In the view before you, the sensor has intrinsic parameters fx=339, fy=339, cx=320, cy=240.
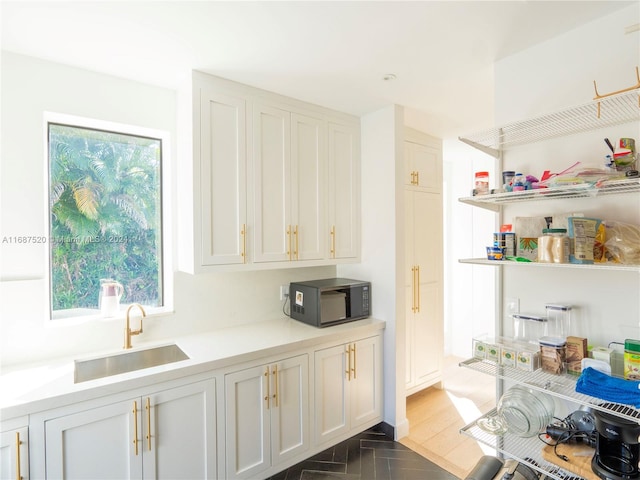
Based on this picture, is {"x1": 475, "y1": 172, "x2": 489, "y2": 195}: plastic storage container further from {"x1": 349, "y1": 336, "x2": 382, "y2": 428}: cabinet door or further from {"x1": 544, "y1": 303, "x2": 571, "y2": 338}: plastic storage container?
{"x1": 349, "y1": 336, "x2": 382, "y2": 428}: cabinet door

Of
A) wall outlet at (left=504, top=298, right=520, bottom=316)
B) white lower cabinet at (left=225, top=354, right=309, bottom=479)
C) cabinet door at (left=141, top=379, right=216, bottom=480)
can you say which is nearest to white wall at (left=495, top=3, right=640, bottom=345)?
wall outlet at (left=504, top=298, right=520, bottom=316)

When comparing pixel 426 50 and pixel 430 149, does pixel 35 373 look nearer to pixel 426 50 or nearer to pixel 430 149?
pixel 426 50

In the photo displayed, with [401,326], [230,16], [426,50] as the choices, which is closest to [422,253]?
[401,326]

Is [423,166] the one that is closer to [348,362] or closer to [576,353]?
[348,362]

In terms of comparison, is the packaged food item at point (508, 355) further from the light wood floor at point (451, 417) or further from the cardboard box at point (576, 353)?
the light wood floor at point (451, 417)

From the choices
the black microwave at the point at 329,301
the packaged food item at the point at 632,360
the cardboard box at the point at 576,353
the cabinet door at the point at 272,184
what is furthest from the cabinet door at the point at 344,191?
the packaged food item at the point at 632,360

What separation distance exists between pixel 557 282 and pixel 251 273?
198 centimetres

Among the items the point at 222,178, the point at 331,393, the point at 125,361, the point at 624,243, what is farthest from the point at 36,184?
the point at 624,243

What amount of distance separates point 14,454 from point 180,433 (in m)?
0.67

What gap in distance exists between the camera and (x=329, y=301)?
98.3 inches

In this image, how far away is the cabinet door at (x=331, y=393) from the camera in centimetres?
230

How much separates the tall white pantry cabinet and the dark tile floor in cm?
76

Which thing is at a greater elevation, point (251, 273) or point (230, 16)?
point (230, 16)

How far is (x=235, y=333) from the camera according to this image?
93.7 inches
